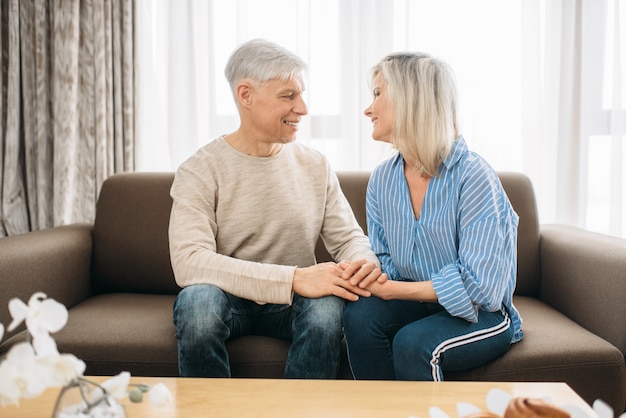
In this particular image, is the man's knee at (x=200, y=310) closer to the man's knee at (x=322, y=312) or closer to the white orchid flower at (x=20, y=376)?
the man's knee at (x=322, y=312)

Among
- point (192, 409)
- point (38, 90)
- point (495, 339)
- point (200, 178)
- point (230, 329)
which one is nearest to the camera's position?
point (192, 409)

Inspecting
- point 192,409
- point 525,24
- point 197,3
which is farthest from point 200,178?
point 525,24

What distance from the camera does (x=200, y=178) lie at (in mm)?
1837

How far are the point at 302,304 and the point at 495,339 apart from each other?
1.73 feet

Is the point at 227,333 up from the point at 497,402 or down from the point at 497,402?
down

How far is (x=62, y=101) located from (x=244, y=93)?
119 centimetres

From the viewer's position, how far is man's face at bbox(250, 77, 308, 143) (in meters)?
1.84

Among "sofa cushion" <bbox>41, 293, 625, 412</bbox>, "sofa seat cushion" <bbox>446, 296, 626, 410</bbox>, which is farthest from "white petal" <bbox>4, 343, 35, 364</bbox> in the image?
"sofa seat cushion" <bbox>446, 296, 626, 410</bbox>

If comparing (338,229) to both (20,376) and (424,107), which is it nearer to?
(424,107)

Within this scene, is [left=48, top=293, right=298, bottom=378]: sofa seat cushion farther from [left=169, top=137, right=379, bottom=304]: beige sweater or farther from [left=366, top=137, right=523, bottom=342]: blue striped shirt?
[left=366, top=137, right=523, bottom=342]: blue striped shirt

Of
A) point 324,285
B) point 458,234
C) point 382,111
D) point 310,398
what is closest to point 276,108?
point 382,111

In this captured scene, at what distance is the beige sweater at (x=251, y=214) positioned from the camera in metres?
1.75

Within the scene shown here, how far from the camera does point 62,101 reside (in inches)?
104

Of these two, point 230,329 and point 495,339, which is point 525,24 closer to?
point 495,339
